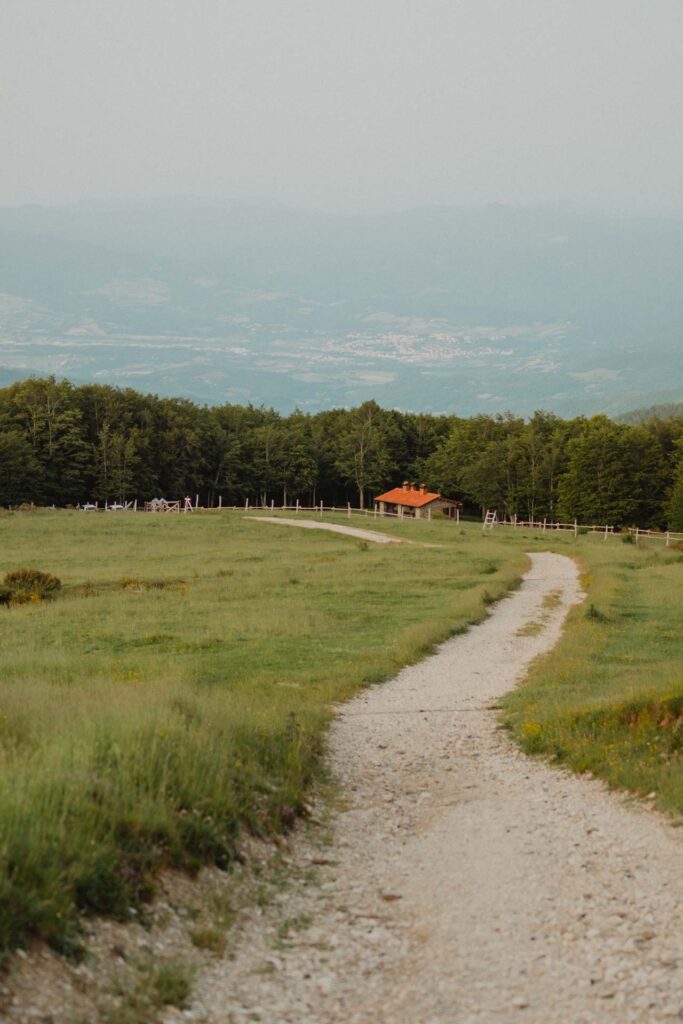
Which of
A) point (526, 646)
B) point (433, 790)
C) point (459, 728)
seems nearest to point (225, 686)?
point (459, 728)

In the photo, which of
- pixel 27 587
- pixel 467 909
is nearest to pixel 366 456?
pixel 27 587

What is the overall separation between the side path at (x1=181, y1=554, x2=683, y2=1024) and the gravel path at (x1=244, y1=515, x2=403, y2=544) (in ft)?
180

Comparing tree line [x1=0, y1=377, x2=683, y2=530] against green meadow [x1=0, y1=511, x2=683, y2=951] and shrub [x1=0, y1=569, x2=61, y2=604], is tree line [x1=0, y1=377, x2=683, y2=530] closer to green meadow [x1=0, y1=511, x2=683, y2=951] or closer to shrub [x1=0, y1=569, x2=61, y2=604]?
green meadow [x1=0, y1=511, x2=683, y2=951]

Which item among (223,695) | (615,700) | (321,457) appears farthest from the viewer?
(321,457)

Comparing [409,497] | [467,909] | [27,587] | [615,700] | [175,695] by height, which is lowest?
[467,909]

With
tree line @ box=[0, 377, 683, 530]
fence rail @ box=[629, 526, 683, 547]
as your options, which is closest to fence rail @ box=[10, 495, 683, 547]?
fence rail @ box=[629, 526, 683, 547]

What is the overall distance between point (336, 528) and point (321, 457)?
63338mm

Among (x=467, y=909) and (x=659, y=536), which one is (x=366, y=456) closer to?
(x=659, y=536)

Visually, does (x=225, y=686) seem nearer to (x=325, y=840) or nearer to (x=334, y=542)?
(x=325, y=840)

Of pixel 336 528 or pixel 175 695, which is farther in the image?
pixel 336 528

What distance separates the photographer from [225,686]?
20453 millimetres

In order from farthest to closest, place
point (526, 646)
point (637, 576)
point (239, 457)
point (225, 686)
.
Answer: point (239, 457) < point (637, 576) < point (526, 646) < point (225, 686)

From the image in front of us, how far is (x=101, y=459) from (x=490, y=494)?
49.0m

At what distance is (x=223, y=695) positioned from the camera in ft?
58.6
